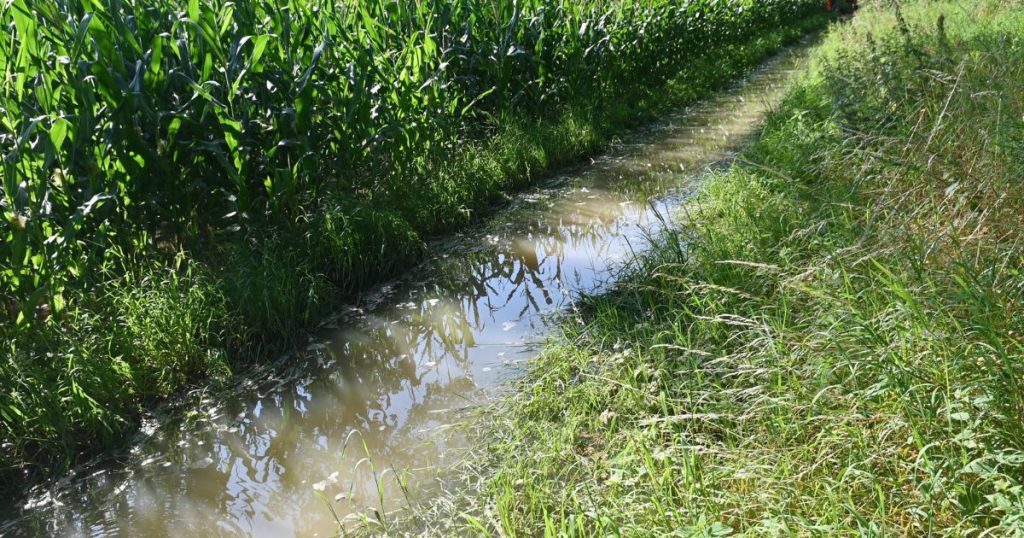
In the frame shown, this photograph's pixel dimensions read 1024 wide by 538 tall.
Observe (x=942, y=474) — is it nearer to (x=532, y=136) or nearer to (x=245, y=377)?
(x=245, y=377)

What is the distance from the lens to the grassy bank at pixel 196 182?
337 centimetres

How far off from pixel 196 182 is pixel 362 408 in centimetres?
170

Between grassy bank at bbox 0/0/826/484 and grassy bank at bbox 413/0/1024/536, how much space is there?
173 centimetres

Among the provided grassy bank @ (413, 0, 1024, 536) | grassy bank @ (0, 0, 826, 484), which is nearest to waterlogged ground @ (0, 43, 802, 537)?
grassy bank @ (0, 0, 826, 484)

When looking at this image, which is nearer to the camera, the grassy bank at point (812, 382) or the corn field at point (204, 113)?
the grassy bank at point (812, 382)

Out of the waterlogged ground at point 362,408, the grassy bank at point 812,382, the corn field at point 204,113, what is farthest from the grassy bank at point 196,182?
the grassy bank at point 812,382

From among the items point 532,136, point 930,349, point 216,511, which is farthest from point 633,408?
point 532,136

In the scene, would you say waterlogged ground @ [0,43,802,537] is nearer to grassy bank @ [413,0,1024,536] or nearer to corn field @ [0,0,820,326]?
grassy bank @ [413,0,1024,536]

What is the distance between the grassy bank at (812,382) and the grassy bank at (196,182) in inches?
68.0

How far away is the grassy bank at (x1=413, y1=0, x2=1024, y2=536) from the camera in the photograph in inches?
72.4

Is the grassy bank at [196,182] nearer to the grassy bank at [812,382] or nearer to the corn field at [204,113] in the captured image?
the corn field at [204,113]

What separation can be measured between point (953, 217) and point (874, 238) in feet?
1.00

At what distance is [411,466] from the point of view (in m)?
2.92

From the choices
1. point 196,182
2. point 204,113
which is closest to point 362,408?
point 196,182
